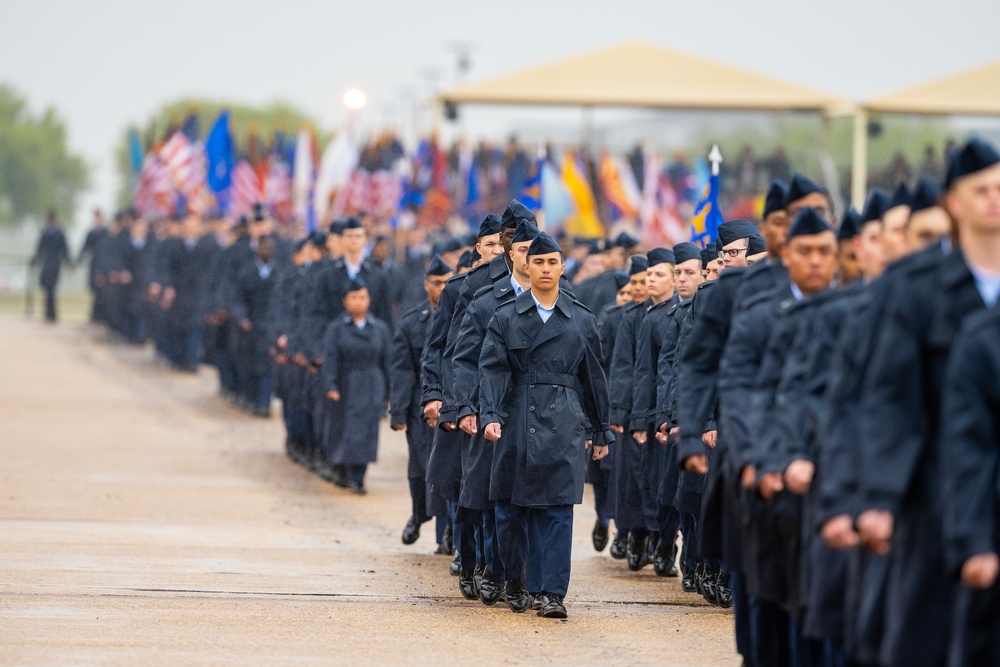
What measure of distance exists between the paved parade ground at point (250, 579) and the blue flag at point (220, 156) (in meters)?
14.0

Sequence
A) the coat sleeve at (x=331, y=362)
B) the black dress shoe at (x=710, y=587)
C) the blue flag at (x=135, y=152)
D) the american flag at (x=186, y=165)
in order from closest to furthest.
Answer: the black dress shoe at (x=710, y=587) < the coat sleeve at (x=331, y=362) < the american flag at (x=186, y=165) < the blue flag at (x=135, y=152)

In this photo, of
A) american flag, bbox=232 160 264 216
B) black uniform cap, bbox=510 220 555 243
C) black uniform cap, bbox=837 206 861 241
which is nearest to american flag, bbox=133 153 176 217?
american flag, bbox=232 160 264 216

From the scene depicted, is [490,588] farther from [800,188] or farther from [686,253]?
[800,188]

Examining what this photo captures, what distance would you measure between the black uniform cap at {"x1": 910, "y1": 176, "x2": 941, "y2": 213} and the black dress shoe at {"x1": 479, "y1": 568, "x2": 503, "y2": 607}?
5276 millimetres

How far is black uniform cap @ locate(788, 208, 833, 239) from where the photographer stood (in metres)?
8.12

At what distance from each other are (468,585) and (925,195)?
574cm

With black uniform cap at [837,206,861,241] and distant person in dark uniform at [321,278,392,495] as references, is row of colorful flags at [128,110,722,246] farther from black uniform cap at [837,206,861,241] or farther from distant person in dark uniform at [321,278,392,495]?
black uniform cap at [837,206,861,241]

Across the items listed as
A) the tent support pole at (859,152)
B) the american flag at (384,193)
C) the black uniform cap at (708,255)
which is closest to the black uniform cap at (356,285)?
the black uniform cap at (708,255)

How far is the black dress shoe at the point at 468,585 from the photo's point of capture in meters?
12.0

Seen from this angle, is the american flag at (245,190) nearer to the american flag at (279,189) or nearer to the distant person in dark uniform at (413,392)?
the american flag at (279,189)

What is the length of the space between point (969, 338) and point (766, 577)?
213 cm

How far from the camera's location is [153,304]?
34.9m

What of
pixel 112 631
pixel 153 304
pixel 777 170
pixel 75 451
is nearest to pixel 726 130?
pixel 777 170

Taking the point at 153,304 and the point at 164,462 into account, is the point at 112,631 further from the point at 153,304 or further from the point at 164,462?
the point at 153,304
